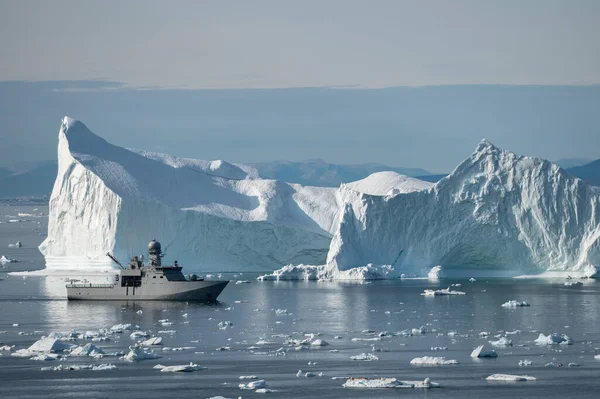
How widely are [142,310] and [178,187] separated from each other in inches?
700

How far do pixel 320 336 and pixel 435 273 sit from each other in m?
19.8

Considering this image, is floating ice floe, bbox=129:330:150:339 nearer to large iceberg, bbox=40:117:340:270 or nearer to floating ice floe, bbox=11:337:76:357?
floating ice floe, bbox=11:337:76:357

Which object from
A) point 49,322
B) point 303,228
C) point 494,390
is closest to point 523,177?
point 303,228

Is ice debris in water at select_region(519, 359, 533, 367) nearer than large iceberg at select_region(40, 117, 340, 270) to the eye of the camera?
Yes

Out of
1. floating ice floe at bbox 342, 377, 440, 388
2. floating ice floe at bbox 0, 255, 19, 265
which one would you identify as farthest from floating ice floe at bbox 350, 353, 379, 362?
floating ice floe at bbox 0, 255, 19, 265

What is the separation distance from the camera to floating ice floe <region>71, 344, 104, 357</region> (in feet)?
94.0

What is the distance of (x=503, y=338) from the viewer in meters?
30.4

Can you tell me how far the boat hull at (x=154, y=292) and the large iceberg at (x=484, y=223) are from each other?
28.8 ft

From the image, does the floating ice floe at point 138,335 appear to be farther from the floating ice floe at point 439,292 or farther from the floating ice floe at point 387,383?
the floating ice floe at point 439,292

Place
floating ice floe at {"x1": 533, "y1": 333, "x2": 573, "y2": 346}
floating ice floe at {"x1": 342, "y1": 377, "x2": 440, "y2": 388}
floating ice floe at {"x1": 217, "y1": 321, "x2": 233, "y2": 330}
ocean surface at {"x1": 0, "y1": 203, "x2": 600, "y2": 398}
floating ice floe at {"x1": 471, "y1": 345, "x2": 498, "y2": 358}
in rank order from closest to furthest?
1. floating ice floe at {"x1": 342, "y1": 377, "x2": 440, "y2": 388}
2. ocean surface at {"x1": 0, "y1": 203, "x2": 600, "y2": 398}
3. floating ice floe at {"x1": 471, "y1": 345, "x2": 498, "y2": 358}
4. floating ice floe at {"x1": 533, "y1": 333, "x2": 573, "y2": 346}
5. floating ice floe at {"x1": 217, "y1": 321, "x2": 233, "y2": 330}

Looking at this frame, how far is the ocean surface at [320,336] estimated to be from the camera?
79.1 ft

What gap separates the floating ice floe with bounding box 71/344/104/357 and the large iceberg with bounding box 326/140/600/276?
2340cm

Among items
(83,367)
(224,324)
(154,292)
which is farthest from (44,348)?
(154,292)

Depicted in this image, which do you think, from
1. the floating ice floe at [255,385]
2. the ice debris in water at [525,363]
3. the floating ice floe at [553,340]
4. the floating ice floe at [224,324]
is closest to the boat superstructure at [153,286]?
the floating ice floe at [224,324]
